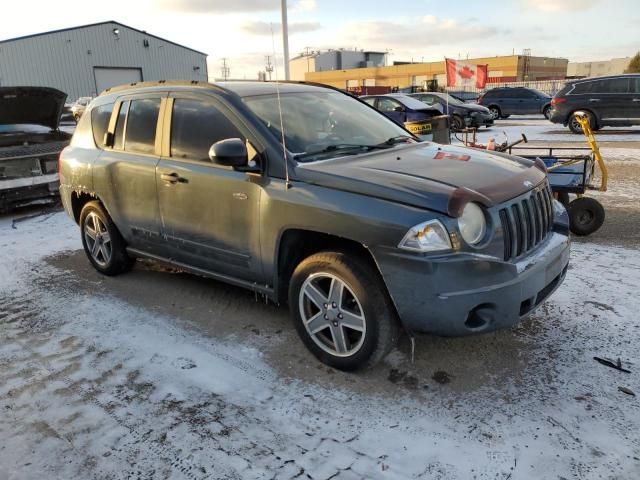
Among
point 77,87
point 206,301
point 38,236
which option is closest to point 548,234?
point 206,301

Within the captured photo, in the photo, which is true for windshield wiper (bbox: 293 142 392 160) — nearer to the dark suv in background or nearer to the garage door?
the dark suv in background

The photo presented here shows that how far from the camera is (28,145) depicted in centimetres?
806

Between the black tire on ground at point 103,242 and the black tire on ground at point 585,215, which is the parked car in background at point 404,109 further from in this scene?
the black tire on ground at point 103,242

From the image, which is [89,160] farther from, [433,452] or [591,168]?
[591,168]

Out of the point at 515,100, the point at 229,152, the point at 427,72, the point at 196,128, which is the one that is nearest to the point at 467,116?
the point at 515,100

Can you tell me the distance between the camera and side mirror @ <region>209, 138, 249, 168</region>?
11.2ft

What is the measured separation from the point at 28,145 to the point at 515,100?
Answer: 21396 mm

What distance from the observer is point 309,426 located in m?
2.83

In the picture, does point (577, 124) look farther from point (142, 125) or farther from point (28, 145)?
point (142, 125)

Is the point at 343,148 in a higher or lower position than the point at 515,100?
higher

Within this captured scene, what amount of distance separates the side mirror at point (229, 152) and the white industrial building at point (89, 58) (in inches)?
1412

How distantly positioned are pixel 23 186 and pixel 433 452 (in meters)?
7.45

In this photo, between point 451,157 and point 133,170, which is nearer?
point 451,157

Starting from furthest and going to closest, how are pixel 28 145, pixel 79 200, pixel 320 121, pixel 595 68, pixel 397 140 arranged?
pixel 595 68
pixel 28 145
pixel 79 200
pixel 397 140
pixel 320 121
